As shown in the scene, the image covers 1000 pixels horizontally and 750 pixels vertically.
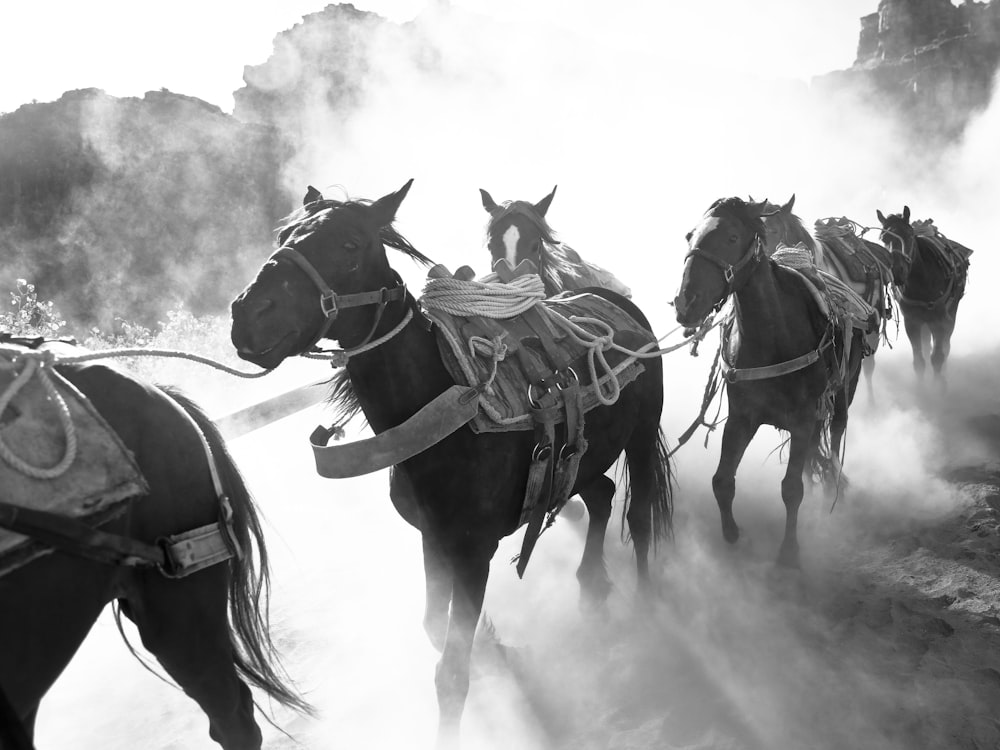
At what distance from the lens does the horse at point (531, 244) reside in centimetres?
525

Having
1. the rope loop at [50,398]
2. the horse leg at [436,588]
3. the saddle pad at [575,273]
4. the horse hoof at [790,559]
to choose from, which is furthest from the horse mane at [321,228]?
the horse hoof at [790,559]

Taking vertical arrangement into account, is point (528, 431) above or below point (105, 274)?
below

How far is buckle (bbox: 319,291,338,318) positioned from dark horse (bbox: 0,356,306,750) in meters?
0.50

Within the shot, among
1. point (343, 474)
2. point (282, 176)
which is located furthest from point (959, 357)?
point (282, 176)

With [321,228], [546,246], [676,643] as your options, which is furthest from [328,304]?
[546,246]

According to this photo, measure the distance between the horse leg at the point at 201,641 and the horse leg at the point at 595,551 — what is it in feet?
7.90

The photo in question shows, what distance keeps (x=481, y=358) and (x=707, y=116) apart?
3621 cm

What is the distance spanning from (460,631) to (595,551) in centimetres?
168

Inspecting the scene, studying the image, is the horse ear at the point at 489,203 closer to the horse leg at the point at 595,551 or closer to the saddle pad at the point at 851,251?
the horse leg at the point at 595,551

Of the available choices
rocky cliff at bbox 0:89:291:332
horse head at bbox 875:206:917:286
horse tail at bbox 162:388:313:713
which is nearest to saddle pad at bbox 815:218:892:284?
A: horse head at bbox 875:206:917:286

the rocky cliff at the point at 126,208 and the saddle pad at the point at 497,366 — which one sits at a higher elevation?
the rocky cliff at the point at 126,208

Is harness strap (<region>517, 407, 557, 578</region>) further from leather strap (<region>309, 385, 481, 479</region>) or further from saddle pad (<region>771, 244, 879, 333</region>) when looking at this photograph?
saddle pad (<region>771, 244, 879, 333</region>)

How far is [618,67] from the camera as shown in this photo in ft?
111

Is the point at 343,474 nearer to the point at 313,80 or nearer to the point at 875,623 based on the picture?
the point at 875,623
